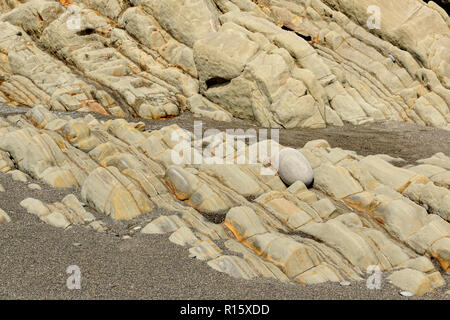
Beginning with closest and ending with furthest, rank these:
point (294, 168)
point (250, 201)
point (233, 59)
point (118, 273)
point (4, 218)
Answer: point (118, 273)
point (4, 218)
point (250, 201)
point (294, 168)
point (233, 59)

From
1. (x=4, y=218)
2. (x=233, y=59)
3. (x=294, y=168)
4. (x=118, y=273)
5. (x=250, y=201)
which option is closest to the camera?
(x=118, y=273)

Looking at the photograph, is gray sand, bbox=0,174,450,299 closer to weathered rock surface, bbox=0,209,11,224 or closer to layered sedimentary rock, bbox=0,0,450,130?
weathered rock surface, bbox=0,209,11,224

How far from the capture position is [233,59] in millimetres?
29344

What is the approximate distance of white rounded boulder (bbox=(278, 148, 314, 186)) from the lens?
16594 millimetres

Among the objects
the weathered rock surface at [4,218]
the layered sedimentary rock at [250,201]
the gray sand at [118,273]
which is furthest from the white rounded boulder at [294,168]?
the weathered rock surface at [4,218]

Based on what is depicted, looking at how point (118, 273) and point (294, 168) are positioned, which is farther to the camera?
A: point (294, 168)

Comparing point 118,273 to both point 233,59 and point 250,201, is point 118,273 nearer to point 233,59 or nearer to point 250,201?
point 250,201

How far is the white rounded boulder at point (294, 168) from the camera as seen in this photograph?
16.6m

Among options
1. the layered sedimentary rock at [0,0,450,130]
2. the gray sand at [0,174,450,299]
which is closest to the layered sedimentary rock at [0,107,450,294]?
the gray sand at [0,174,450,299]

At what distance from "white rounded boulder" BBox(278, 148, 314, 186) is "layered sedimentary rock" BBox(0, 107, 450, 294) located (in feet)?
0.92

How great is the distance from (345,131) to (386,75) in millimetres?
9267

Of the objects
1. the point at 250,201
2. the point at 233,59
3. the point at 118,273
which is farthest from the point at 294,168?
the point at 233,59

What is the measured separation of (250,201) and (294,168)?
251cm
